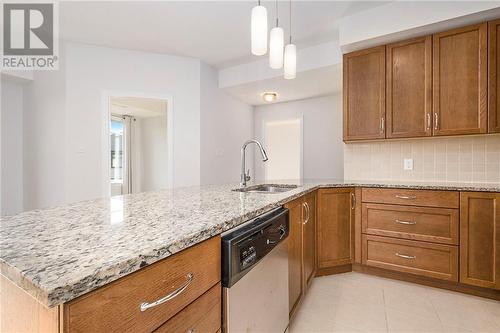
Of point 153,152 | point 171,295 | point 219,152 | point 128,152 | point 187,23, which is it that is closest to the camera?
point 171,295

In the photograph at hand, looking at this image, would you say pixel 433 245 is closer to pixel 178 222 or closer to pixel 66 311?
Answer: pixel 178 222

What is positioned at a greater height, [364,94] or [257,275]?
[364,94]

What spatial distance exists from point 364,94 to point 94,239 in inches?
106

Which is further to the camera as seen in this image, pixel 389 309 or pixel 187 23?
pixel 187 23

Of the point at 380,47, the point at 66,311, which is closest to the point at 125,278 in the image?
the point at 66,311

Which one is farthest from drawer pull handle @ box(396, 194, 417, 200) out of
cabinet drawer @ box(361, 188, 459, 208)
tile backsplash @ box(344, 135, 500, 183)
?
tile backsplash @ box(344, 135, 500, 183)

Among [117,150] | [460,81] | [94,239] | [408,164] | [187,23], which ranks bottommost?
[94,239]

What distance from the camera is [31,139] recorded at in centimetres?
341

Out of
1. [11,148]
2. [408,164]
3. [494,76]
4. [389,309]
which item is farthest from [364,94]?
[11,148]

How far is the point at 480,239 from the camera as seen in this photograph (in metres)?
1.97

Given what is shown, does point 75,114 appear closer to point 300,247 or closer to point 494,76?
point 300,247

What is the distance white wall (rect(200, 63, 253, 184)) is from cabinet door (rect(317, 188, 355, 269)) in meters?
1.98

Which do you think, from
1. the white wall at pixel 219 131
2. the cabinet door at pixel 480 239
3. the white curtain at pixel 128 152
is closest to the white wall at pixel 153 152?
the white curtain at pixel 128 152

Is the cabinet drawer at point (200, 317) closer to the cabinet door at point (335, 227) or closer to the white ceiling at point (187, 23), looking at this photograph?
the cabinet door at point (335, 227)
